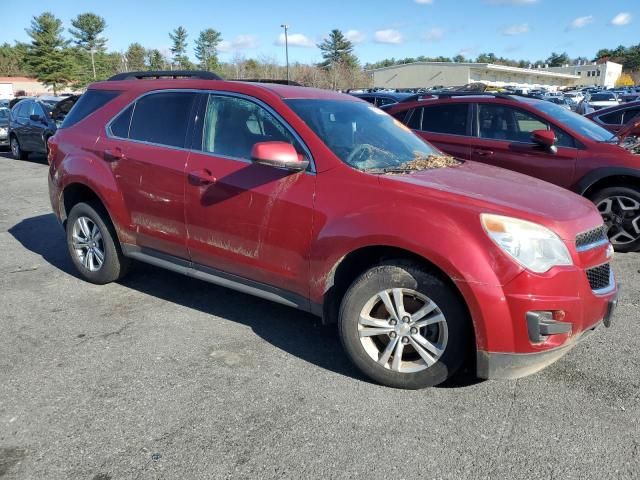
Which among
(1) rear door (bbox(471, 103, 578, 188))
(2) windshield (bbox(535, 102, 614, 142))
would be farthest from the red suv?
(2) windshield (bbox(535, 102, 614, 142))

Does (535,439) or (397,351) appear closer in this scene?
(535,439)

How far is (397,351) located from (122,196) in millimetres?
2663

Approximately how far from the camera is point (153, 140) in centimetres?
432

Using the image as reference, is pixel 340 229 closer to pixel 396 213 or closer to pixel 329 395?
pixel 396 213

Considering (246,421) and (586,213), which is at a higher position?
(586,213)

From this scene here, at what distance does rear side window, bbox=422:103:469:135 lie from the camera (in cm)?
707

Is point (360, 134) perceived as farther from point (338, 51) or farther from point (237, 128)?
point (338, 51)

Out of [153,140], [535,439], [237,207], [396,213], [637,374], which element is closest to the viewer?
[535,439]

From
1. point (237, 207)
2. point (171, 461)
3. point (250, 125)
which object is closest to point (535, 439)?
point (171, 461)

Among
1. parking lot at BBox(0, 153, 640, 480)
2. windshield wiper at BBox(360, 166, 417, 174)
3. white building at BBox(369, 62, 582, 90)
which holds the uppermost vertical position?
white building at BBox(369, 62, 582, 90)

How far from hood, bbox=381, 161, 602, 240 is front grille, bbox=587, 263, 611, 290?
0.25m

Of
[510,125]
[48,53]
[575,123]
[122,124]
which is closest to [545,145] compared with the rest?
[510,125]

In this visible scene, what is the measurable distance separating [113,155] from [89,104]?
779 mm

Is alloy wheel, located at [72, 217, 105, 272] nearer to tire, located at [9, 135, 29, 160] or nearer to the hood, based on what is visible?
the hood
